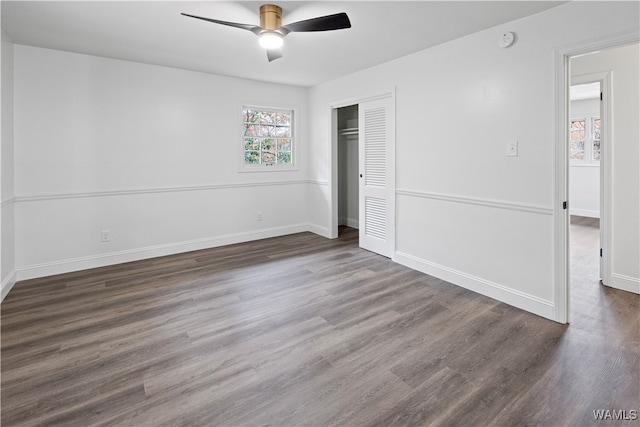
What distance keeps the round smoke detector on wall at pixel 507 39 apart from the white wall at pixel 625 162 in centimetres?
115

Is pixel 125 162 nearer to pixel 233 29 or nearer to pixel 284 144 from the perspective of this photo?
pixel 233 29

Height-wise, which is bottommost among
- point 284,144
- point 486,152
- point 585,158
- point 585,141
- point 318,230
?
point 318,230

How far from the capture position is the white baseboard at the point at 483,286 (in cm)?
287

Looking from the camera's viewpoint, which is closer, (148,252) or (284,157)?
(148,252)

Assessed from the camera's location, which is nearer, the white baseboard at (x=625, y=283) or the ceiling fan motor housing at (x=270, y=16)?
the ceiling fan motor housing at (x=270, y=16)

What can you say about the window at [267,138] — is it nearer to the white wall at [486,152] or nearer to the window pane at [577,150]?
the white wall at [486,152]

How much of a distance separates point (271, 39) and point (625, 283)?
157 inches

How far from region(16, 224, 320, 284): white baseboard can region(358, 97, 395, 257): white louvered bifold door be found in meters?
1.10

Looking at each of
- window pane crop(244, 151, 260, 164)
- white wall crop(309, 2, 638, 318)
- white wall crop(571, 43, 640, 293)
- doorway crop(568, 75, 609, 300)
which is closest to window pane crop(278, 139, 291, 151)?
window pane crop(244, 151, 260, 164)

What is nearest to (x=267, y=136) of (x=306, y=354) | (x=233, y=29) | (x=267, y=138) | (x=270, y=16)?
(x=267, y=138)

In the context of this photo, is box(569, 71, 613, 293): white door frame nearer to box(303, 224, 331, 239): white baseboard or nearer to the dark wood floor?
the dark wood floor

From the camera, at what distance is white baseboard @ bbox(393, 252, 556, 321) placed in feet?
9.41

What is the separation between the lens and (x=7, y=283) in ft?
11.1

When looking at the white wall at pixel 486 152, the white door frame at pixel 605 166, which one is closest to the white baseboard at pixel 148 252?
the white wall at pixel 486 152
